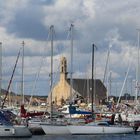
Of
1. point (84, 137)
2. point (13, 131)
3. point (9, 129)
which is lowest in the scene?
point (84, 137)

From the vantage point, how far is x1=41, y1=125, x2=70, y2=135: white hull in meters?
90.4

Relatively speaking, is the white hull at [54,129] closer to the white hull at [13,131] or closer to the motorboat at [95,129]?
the motorboat at [95,129]

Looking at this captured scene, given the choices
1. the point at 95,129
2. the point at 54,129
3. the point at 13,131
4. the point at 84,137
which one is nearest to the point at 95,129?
the point at 95,129

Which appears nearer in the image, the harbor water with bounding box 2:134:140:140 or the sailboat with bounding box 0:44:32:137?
the sailboat with bounding box 0:44:32:137

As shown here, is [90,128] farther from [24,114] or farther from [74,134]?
[24,114]

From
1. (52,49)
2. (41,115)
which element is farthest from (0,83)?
(52,49)

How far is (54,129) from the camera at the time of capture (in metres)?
90.6

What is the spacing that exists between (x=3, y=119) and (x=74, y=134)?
12.5 metres

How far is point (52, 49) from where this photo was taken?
9806cm

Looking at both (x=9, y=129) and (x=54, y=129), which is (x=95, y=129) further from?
(x=9, y=129)

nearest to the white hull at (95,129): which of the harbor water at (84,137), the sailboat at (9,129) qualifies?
the harbor water at (84,137)

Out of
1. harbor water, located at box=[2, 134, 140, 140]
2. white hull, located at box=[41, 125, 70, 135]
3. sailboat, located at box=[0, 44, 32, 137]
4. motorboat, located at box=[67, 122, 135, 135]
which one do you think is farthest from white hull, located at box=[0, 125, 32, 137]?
motorboat, located at box=[67, 122, 135, 135]

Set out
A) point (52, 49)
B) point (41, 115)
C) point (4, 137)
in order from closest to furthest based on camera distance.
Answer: point (4, 137)
point (52, 49)
point (41, 115)

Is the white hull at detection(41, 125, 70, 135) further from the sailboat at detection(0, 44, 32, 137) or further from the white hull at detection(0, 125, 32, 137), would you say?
the white hull at detection(0, 125, 32, 137)
